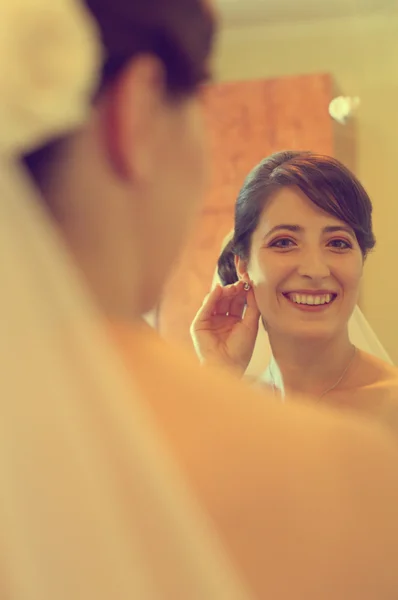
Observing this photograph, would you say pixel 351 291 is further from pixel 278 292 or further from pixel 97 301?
pixel 97 301

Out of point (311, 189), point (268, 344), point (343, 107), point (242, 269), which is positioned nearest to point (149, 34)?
point (311, 189)

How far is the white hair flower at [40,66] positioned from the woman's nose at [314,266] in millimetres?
781

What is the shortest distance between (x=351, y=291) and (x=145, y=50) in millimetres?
797

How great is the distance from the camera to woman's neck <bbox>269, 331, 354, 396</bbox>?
3.71ft

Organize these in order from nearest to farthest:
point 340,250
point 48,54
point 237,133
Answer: point 48,54
point 340,250
point 237,133

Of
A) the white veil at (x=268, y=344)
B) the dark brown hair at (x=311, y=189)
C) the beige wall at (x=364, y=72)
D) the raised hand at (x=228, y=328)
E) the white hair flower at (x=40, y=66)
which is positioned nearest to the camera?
the white hair flower at (x=40, y=66)

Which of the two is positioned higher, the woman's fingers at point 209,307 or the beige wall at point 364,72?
the beige wall at point 364,72

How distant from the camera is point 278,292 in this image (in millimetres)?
1121

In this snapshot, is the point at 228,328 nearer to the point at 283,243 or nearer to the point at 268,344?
the point at 268,344

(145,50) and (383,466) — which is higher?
(145,50)

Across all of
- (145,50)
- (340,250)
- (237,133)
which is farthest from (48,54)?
(237,133)

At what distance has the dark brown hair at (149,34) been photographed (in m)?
0.34

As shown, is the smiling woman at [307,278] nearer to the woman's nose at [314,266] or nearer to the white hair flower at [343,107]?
the woman's nose at [314,266]

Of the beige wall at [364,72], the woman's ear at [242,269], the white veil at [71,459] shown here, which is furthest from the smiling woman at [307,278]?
the white veil at [71,459]
